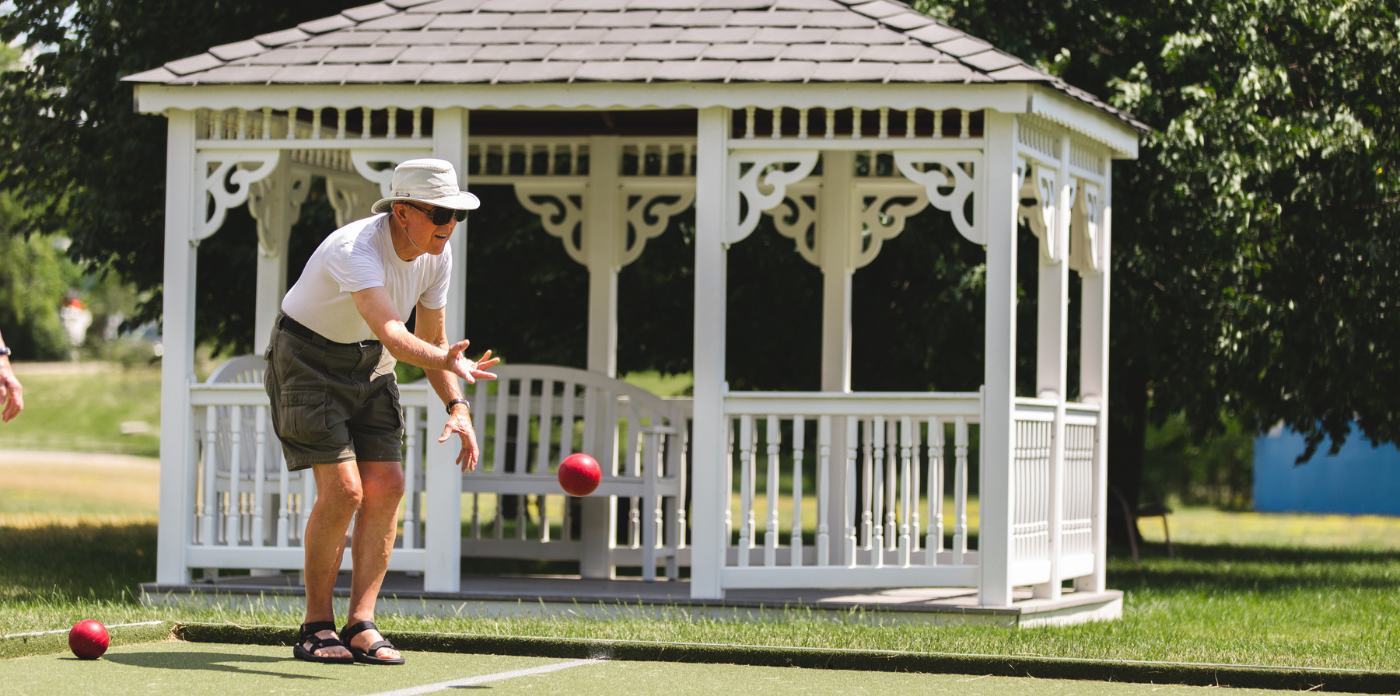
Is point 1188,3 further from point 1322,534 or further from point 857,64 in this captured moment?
point 1322,534

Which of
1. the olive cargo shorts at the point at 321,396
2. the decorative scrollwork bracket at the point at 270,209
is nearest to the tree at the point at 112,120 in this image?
the decorative scrollwork bracket at the point at 270,209

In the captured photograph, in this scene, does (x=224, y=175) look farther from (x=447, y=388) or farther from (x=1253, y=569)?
(x=1253, y=569)

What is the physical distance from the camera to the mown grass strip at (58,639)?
5.64 metres

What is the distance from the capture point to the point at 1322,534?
22.6m

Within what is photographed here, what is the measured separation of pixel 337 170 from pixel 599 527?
9.46 feet

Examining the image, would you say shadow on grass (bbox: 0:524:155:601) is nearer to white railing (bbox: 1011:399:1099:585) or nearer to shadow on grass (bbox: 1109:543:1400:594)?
white railing (bbox: 1011:399:1099:585)

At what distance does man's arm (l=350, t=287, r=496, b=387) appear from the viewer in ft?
16.4

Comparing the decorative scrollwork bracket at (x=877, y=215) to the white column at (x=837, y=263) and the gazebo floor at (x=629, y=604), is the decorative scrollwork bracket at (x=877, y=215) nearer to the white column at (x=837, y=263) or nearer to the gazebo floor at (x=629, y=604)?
the white column at (x=837, y=263)

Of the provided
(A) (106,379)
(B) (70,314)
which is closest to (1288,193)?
(A) (106,379)

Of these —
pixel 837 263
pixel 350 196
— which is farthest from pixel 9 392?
pixel 837 263

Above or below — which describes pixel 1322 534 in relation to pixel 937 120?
below

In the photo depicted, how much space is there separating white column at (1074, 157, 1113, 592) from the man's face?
15.3 ft

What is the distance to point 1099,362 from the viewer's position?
9.10m

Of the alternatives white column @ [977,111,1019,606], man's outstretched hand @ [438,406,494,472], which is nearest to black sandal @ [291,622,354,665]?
man's outstretched hand @ [438,406,494,472]
